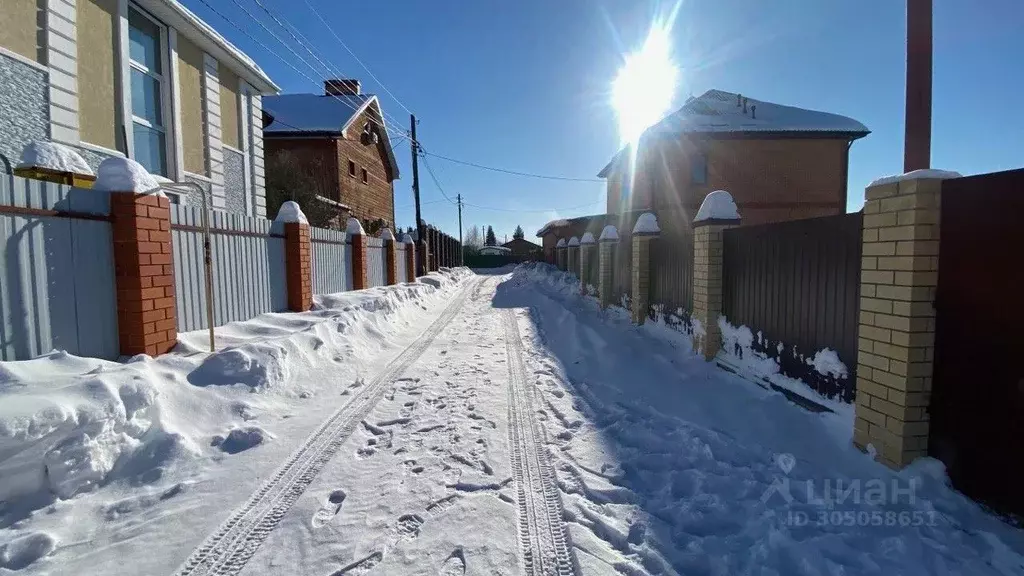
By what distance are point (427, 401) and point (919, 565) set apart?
11.9 ft

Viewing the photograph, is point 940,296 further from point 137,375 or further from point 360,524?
point 137,375

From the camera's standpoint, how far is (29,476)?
95.2 inches

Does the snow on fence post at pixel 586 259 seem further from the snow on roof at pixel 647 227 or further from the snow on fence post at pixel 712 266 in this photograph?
the snow on fence post at pixel 712 266

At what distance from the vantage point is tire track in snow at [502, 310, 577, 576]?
214 cm

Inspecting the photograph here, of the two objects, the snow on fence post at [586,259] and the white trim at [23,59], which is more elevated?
the white trim at [23,59]

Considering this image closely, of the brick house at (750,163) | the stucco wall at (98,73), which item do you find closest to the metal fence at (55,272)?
the stucco wall at (98,73)

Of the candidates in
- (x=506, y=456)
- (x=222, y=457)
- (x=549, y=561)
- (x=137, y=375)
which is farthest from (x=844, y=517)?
(x=137, y=375)

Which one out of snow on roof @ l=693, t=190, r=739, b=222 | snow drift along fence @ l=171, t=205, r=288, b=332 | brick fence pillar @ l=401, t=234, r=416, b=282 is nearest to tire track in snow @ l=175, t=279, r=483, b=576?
snow drift along fence @ l=171, t=205, r=288, b=332

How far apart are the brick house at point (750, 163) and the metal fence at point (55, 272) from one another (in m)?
18.9

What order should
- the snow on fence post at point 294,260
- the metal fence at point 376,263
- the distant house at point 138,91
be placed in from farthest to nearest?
the metal fence at point 376,263 < the snow on fence post at point 294,260 < the distant house at point 138,91

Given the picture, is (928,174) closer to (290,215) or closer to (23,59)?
(290,215)

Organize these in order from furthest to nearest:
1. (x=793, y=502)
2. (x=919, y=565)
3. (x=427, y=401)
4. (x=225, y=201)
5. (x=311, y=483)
Answer: (x=225, y=201)
(x=427, y=401)
(x=311, y=483)
(x=793, y=502)
(x=919, y=565)

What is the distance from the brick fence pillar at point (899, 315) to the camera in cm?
262

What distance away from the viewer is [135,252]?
3.88 metres
